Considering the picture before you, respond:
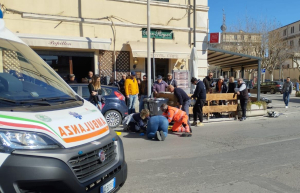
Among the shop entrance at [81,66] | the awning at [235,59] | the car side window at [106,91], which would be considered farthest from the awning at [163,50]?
the car side window at [106,91]

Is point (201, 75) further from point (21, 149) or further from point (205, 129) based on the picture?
point (21, 149)

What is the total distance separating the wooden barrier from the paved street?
5.23ft

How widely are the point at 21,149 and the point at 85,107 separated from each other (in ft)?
3.64

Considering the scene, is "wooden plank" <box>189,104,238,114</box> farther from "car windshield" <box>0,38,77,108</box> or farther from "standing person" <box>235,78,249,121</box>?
"car windshield" <box>0,38,77,108</box>

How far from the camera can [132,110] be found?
33.6 feet

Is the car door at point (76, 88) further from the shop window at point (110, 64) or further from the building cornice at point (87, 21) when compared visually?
the building cornice at point (87, 21)

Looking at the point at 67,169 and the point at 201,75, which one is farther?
the point at 201,75

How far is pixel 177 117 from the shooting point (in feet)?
25.0

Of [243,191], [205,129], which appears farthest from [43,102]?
[205,129]

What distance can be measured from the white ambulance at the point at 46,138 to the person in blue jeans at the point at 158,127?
365cm

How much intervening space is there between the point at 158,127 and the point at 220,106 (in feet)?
13.4

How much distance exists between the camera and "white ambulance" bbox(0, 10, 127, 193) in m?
2.23

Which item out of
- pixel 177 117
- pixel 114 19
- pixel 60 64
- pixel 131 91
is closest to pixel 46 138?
pixel 177 117

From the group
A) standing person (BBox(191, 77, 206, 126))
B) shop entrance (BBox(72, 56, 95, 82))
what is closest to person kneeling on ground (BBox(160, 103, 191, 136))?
standing person (BBox(191, 77, 206, 126))
